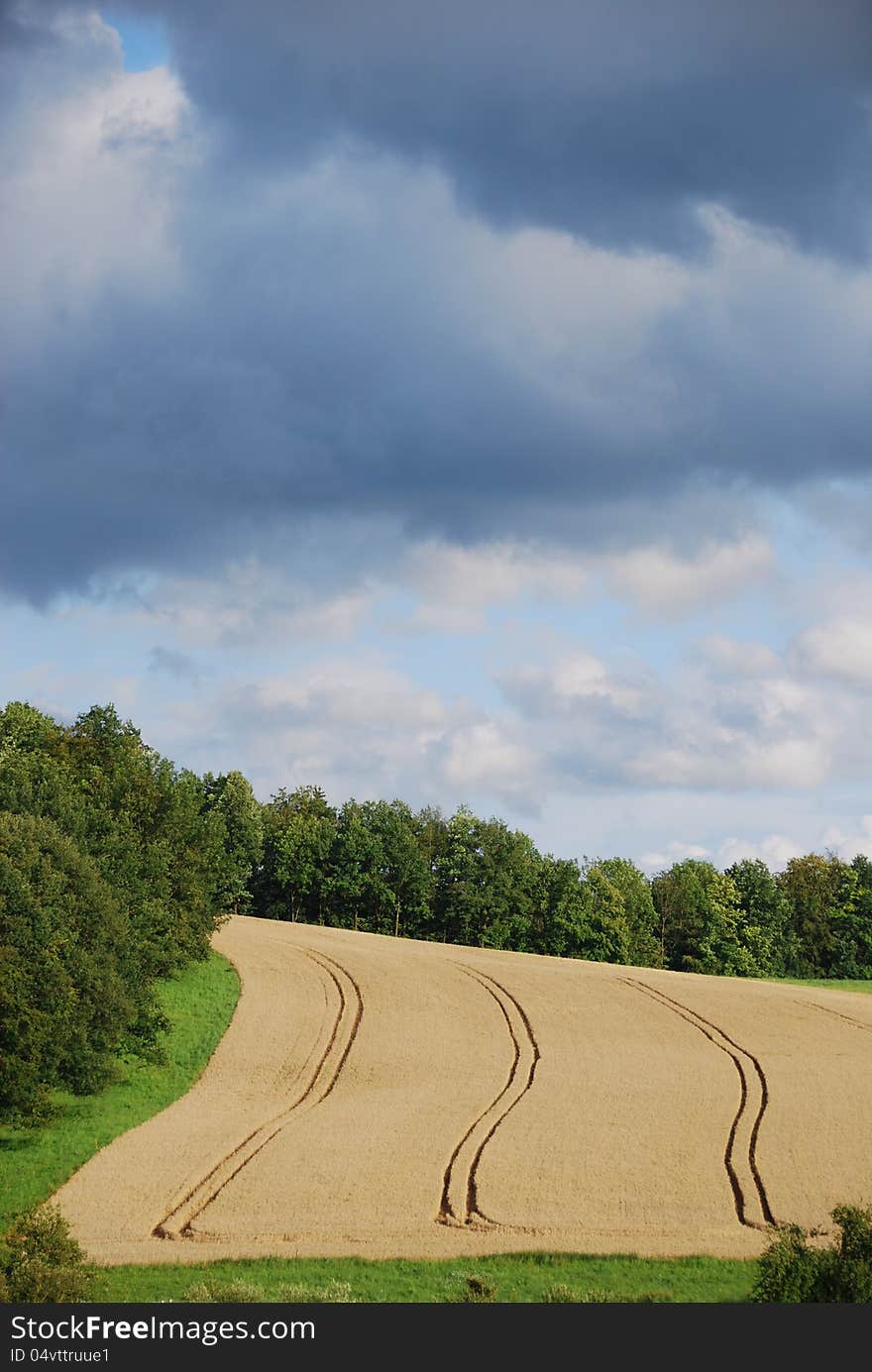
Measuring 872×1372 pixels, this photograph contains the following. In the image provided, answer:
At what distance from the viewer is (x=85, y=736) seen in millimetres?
→ 86688

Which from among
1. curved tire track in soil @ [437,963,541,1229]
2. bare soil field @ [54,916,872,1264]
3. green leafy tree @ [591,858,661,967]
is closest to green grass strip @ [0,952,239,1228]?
bare soil field @ [54,916,872,1264]

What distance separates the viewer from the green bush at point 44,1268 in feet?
93.1

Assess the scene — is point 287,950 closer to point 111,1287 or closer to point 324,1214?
point 324,1214

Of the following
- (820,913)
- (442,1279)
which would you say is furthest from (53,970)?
(820,913)

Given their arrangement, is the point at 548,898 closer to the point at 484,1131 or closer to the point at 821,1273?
the point at 484,1131

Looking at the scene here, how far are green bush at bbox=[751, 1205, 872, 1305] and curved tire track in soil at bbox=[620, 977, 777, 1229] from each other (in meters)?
12.6

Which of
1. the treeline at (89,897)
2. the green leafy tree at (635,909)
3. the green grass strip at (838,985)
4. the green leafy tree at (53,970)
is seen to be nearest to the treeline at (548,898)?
the green leafy tree at (635,909)

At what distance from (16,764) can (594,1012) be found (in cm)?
4108

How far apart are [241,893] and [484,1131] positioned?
8402cm

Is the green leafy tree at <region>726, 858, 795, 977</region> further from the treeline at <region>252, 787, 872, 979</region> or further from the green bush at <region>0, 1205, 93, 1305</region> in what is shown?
the green bush at <region>0, 1205, 93, 1305</region>

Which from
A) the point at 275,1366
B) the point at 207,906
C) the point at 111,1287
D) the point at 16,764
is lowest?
the point at 111,1287

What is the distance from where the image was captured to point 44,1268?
29156 millimetres

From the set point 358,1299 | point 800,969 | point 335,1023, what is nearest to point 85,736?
point 335,1023

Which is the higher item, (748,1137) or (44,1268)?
(748,1137)
